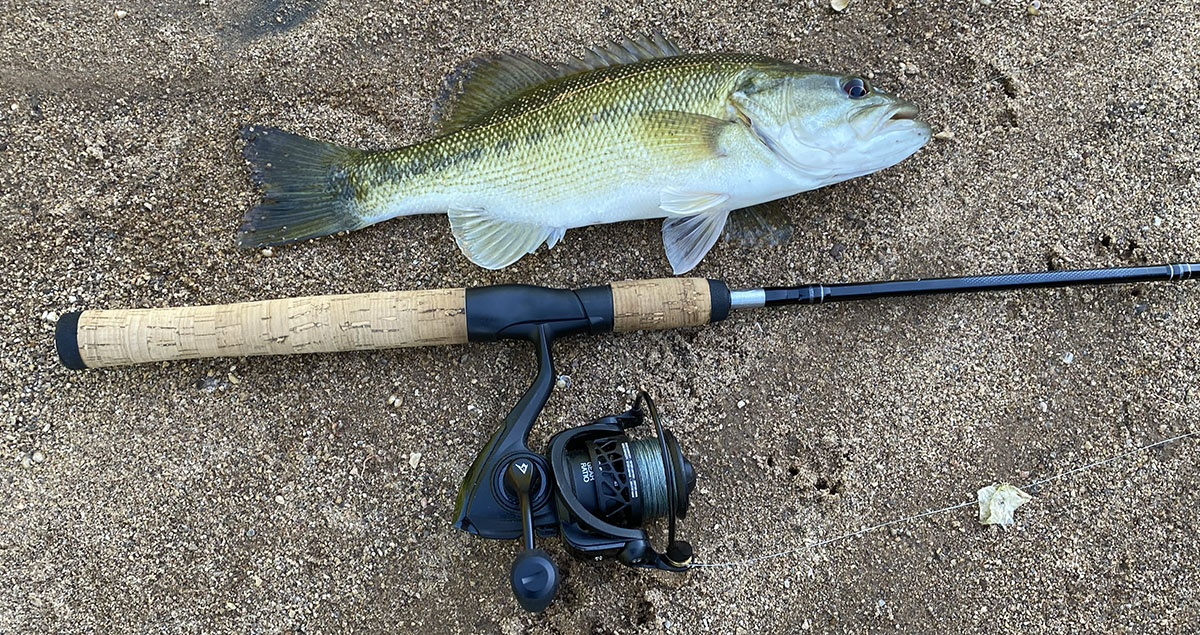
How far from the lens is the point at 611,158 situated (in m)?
2.10

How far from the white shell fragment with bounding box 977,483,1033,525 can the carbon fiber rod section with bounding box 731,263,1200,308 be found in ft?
2.03

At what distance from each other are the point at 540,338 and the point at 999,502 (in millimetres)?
1487

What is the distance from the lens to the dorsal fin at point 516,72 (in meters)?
2.28

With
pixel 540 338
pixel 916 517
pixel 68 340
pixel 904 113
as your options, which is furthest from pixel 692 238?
pixel 68 340

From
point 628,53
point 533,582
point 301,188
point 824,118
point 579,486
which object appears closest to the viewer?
point 533,582

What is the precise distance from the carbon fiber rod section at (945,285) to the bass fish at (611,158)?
0.27 m

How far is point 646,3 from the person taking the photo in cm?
247

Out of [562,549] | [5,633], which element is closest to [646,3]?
[562,549]

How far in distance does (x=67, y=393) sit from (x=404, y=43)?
59.0 inches

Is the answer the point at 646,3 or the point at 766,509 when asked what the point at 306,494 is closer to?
the point at 766,509

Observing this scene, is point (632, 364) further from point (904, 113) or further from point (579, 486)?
point (904, 113)

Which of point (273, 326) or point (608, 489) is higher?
point (273, 326)

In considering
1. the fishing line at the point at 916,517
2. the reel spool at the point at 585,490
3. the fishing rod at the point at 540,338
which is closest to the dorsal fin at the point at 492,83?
the fishing rod at the point at 540,338

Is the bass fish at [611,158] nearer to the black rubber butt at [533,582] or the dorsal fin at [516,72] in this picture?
the dorsal fin at [516,72]
